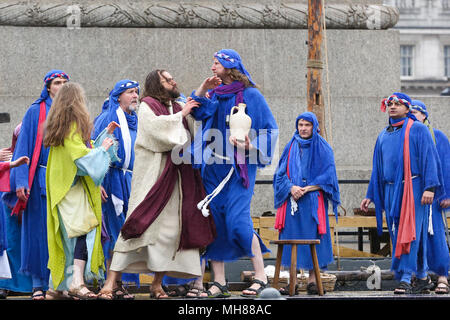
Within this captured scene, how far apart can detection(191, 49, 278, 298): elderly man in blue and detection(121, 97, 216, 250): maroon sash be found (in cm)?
12

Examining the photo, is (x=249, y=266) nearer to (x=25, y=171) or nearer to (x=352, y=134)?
(x=352, y=134)

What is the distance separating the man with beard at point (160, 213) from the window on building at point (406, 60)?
63.4 meters

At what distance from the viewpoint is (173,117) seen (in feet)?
28.7

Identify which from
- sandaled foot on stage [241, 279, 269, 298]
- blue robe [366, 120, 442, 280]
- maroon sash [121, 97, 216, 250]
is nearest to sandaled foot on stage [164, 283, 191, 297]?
sandaled foot on stage [241, 279, 269, 298]

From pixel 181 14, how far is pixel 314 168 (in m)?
5.57

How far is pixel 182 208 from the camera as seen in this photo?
8.72m

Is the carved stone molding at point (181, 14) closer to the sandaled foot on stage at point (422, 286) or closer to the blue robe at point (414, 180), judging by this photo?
the blue robe at point (414, 180)

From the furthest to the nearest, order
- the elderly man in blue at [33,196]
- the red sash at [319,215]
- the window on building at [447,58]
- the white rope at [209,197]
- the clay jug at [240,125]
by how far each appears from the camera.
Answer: the window on building at [447,58] < the red sash at [319,215] < the elderly man in blue at [33,196] < the clay jug at [240,125] < the white rope at [209,197]

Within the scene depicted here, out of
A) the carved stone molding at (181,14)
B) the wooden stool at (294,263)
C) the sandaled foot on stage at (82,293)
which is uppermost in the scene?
the carved stone molding at (181,14)

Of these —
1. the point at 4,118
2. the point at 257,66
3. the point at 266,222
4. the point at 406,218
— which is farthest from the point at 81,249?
the point at 257,66

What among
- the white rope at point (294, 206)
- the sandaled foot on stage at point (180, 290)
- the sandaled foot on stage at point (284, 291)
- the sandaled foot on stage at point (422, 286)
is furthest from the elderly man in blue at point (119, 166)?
the sandaled foot on stage at point (422, 286)

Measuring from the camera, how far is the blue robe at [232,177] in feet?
28.9

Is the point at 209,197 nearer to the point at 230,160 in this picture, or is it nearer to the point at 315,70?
the point at 230,160
